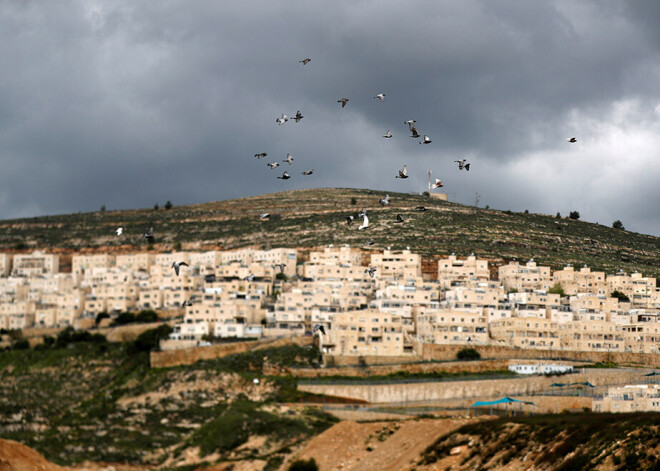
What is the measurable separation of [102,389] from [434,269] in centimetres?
4274

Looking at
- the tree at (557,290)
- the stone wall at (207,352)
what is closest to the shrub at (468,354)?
the stone wall at (207,352)

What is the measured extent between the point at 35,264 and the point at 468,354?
202ft

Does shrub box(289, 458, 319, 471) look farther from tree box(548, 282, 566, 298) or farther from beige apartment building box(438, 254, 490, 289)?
tree box(548, 282, 566, 298)

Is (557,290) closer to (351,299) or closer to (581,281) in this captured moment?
(581,281)

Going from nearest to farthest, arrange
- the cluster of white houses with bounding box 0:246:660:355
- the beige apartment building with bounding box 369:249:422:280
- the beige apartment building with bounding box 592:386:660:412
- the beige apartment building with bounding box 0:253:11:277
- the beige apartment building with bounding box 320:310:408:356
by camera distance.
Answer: the beige apartment building with bounding box 592:386:660:412, the beige apartment building with bounding box 320:310:408:356, the cluster of white houses with bounding box 0:246:660:355, the beige apartment building with bounding box 369:249:422:280, the beige apartment building with bounding box 0:253:11:277

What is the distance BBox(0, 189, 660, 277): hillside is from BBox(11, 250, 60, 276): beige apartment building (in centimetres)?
1022

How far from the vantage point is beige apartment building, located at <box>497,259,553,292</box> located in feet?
381

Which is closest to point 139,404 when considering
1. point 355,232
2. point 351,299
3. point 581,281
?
point 351,299

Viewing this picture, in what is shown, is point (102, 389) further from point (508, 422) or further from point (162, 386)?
point (508, 422)

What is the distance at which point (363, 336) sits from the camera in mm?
90812

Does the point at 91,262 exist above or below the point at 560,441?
above

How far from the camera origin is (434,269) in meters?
123

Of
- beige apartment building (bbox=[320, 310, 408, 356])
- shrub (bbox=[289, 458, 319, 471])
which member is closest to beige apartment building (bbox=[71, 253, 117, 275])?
beige apartment building (bbox=[320, 310, 408, 356])

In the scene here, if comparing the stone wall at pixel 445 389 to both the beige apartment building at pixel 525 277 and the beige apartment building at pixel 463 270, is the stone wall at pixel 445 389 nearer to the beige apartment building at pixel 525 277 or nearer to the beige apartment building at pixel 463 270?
the beige apartment building at pixel 463 270
